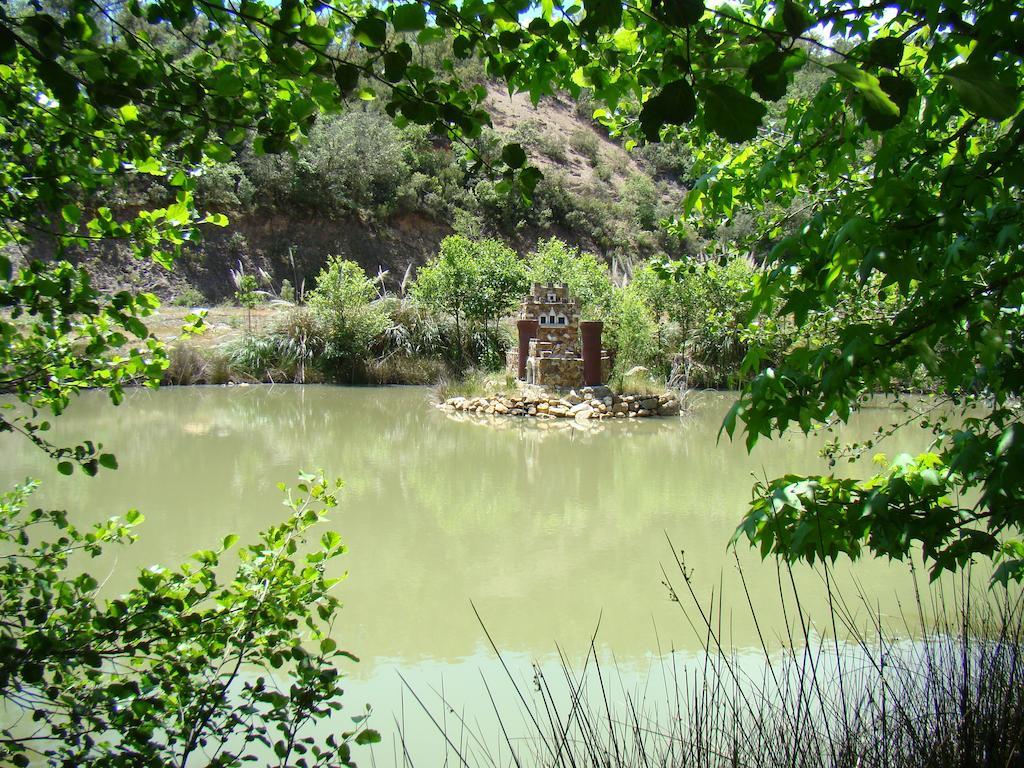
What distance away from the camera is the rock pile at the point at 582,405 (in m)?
13.2

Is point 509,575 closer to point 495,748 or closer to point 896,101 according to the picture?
point 495,748

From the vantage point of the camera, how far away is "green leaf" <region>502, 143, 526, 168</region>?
115 centimetres

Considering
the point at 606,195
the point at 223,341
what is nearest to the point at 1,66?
the point at 223,341

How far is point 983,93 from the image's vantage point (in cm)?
87

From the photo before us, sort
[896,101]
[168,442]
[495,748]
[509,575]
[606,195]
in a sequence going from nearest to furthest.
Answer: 1. [896,101]
2. [495,748]
3. [509,575]
4. [168,442]
5. [606,195]

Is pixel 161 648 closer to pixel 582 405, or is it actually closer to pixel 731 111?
pixel 731 111

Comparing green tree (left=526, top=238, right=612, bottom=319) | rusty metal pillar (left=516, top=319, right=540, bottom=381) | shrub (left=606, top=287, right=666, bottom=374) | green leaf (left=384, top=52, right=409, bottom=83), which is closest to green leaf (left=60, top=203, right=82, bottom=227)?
green leaf (left=384, top=52, right=409, bottom=83)

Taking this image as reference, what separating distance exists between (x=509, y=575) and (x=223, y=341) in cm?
1411

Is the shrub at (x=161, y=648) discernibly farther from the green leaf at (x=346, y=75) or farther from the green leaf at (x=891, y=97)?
the green leaf at (x=891, y=97)

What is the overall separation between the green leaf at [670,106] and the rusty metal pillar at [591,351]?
40.6ft

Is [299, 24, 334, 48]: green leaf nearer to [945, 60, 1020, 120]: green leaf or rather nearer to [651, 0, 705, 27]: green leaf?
[651, 0, 705, 27]: green leaf

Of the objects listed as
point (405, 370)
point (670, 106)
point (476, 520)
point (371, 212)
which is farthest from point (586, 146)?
point (670, 106)

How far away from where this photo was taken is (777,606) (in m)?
4.53

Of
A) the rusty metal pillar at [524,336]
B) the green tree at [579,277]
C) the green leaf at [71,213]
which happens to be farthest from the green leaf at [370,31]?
the green tree at [579,277]
